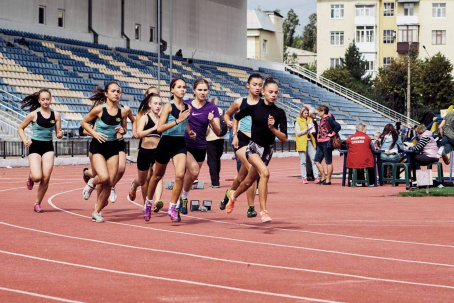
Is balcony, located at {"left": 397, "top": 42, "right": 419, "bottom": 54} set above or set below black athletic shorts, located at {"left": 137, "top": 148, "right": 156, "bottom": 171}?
above

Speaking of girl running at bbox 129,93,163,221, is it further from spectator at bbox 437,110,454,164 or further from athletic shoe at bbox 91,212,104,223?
spectator at bbox 437,110,454,164

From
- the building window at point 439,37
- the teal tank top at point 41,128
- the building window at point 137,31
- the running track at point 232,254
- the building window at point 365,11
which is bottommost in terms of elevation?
the running track at point 232,254

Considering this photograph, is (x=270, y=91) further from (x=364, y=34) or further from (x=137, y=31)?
(x=364, y=34)

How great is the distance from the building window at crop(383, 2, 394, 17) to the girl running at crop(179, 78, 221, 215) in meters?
92.0

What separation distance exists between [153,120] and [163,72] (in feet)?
131

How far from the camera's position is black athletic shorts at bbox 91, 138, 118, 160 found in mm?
14188

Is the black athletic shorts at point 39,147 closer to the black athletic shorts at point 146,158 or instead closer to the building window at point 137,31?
the black athletic shorts at point 146,158

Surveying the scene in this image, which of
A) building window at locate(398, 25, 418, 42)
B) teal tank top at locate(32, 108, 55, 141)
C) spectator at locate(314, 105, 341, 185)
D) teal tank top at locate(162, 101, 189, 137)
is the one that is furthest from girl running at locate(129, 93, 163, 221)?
building window at locate(398, 25, 418, 42)

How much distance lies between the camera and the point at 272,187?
24047 millimetres

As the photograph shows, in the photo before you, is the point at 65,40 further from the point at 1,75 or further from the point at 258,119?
the point at 258,119

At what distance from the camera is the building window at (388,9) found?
103562 millimetres

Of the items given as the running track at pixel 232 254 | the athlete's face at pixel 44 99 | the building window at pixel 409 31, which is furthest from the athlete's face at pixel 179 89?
the building window at pixel 409 31

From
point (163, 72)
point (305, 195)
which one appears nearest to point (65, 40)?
point (163, 72)

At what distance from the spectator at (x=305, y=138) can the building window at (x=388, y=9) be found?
80.9 m
